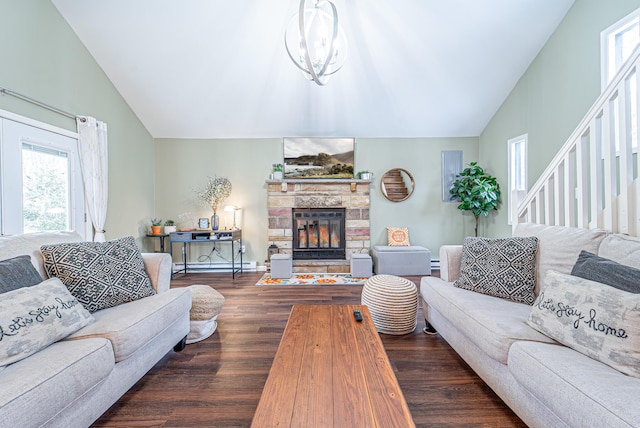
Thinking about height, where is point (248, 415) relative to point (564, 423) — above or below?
below

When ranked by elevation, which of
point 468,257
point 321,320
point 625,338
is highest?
point 468,257

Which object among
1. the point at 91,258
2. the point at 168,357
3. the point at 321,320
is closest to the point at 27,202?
the point at 91,258

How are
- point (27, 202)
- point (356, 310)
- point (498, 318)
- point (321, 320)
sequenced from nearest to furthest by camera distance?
point (498, 318) < point (321, 320) < point (356, 310) < point (27, 202)

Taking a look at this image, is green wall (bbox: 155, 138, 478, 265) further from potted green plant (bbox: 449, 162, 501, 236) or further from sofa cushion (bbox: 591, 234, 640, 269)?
sofa cushion (bbox: 591, 234, 640, 269)

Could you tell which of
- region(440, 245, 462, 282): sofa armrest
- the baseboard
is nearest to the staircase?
region(440, 245, 462, 282): sofa armrest

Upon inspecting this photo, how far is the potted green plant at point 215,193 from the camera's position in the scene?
4.75 m

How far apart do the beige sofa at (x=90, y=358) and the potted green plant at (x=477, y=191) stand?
431cm

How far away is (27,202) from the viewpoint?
278cm

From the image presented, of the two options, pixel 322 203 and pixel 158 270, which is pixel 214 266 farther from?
pixel 158 270

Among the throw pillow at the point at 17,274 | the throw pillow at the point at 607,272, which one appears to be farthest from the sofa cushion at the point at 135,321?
the throw pillow at the point at 607,272

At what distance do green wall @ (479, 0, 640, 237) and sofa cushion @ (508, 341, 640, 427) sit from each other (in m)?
3.16

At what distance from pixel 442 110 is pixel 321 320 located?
4.21m

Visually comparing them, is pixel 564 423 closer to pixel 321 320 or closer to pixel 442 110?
pixel 321 320

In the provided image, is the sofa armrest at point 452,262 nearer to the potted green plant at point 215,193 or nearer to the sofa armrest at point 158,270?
the sofa armrest at point 158,270
